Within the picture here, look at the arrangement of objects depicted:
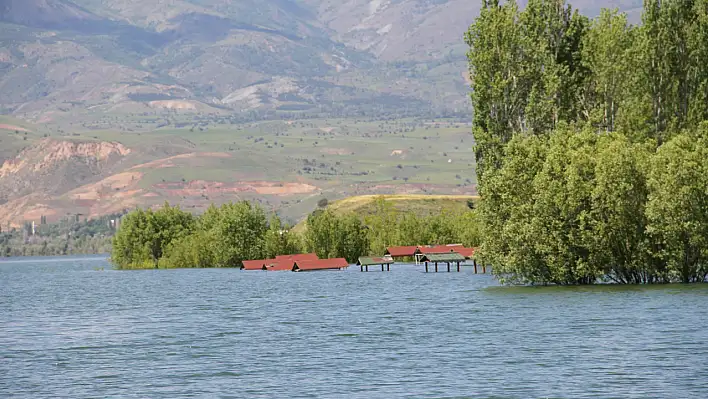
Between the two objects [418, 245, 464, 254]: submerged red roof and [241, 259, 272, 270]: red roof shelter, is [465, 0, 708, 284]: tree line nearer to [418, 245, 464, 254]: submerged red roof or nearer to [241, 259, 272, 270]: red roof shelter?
[418, 245, 464, 254]: submerged red roof

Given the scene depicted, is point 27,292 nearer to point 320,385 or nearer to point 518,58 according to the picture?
point 518,58

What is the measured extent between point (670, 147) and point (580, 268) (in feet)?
37.7

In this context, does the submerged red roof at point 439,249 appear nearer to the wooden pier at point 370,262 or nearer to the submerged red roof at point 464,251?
the submerged red roof at point 464,251

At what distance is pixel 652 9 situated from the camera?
320ft

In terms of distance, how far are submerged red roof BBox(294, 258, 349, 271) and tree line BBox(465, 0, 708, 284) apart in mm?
83793

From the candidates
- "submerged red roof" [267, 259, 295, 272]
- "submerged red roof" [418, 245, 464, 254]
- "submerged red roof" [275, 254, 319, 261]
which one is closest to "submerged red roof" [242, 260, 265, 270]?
"submerged red roof" [267, 259, 295, 272]

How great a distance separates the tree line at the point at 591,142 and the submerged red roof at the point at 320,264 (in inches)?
3299

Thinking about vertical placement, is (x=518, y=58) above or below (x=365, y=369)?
above

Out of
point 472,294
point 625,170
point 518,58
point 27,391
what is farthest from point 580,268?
point 27,391

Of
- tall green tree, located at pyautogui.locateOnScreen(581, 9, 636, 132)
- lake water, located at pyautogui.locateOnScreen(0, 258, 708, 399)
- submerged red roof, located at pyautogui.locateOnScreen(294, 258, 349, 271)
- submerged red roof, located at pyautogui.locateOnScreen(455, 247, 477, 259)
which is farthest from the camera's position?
submerged red roof, located at pyautogui.locateOnScreen(294, 258, 349, 271)

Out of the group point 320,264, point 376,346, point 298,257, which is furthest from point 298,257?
point 376,346

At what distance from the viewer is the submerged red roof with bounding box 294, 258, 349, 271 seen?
591ft

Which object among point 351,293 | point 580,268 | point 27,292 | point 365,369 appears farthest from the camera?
point 27,292

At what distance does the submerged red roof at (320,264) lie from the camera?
18025cm
